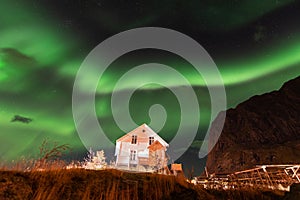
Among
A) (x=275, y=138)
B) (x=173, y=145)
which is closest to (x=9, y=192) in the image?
(x=173, y=145)

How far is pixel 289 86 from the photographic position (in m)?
59.1

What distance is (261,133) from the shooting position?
168ft

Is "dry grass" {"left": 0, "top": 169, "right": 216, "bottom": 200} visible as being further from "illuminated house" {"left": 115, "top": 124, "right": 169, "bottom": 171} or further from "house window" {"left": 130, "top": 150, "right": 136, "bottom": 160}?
"house window" {"left": 130, "top": 150, "right": 136, "bottom": 160}

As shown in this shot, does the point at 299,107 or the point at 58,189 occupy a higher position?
the point at 299,107

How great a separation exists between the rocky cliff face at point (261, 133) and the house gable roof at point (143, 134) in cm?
2154

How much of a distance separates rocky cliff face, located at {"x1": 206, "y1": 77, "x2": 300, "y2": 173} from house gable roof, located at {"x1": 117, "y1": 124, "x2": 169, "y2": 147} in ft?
70.7

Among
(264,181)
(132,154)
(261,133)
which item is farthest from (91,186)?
(261,133)

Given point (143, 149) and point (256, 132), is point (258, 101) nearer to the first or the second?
point (256, 132)

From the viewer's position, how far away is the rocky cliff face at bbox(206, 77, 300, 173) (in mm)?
41188

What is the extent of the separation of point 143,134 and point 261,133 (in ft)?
112

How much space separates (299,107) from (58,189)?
2402 inches

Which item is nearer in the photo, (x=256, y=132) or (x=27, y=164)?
(x=27, y=164)

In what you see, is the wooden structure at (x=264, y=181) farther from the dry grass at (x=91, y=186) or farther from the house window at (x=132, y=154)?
the house window at (x=132, y=154)

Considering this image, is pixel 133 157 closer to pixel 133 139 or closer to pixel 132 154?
pixel 132 154
